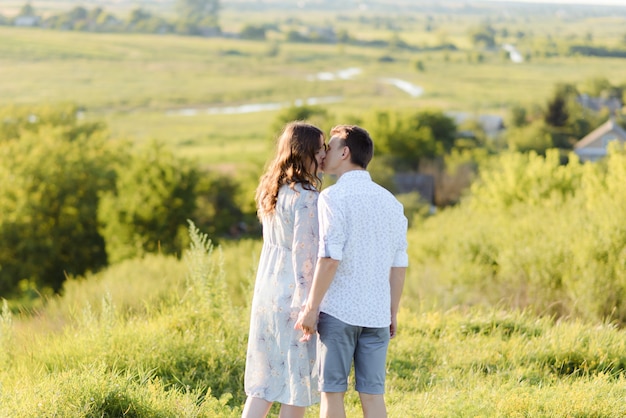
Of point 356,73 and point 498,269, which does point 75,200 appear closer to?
point 498,269

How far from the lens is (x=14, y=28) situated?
560 feet

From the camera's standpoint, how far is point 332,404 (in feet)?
13.9

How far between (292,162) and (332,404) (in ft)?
4.61

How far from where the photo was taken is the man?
414 centimetres

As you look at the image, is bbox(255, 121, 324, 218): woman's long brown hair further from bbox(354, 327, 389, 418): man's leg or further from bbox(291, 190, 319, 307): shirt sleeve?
bbox(354, 327, 389, 418): man's leg

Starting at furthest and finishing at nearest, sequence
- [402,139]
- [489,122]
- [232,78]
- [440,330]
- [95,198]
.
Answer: [232,78] → [489,122] → [402,139] → [95,198] → [440,330]

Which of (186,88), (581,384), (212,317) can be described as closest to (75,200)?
(212,317)

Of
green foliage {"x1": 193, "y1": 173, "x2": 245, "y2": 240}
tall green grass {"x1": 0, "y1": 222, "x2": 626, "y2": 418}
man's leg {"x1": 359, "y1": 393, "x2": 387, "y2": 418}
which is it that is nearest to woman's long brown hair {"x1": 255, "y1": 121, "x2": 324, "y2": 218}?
man's leg {"x1": 359, "y1": 393, "x2": 387, "y2": 418}

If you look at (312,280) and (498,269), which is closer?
(312,280)

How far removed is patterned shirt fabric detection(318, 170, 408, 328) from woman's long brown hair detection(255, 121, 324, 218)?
0.19 m

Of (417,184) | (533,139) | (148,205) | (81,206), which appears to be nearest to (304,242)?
(148,205)

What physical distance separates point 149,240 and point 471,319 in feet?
109

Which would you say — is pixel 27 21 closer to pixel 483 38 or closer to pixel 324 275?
pixel 483 38

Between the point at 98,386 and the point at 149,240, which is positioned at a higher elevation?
the point at 98,386
